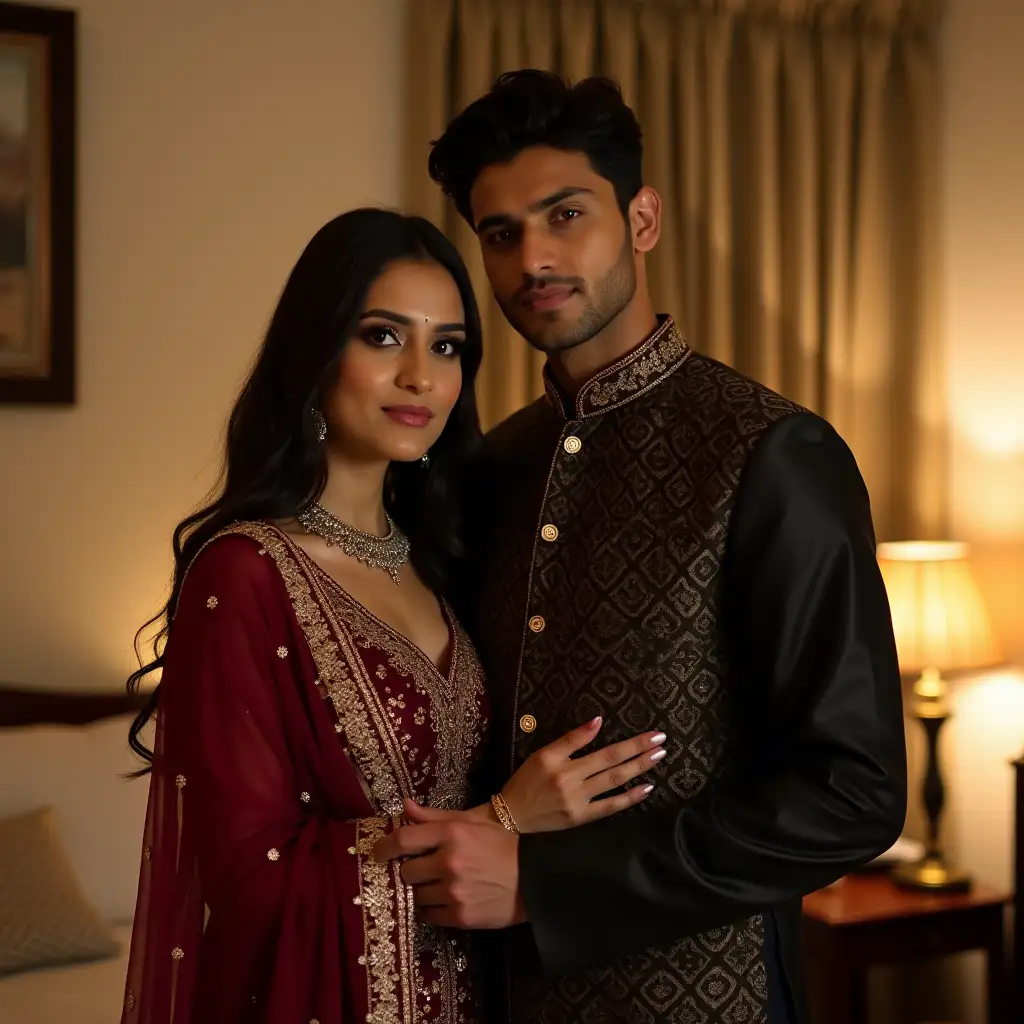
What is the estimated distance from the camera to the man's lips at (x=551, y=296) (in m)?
1.59

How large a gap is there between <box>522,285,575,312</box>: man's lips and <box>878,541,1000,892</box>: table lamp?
166 centimetres

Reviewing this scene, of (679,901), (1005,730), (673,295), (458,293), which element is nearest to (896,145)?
(673,295)

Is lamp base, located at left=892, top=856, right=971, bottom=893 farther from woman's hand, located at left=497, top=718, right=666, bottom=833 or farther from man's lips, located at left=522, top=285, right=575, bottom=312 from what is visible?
man's lips, located at left=522, top=285, right=575, bottom=312

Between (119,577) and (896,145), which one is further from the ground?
(896,145)

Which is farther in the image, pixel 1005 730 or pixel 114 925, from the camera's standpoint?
pixel 1005 730

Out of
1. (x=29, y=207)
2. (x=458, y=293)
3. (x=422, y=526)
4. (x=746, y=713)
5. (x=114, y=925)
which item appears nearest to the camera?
(x=746, y=713)

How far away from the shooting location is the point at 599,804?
4.69 ft

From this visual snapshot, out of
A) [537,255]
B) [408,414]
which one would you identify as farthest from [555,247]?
[408,414]

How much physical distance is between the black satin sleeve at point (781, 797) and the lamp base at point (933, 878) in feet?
5.39

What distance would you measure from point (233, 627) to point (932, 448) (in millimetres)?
2469

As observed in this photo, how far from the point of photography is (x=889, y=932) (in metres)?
2.78

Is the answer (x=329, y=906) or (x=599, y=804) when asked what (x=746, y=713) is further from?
(x=329, y=906)

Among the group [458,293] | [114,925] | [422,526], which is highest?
[458,293]

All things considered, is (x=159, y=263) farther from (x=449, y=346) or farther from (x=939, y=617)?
(x=939, y=617)
